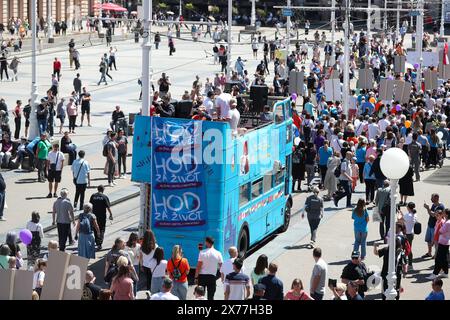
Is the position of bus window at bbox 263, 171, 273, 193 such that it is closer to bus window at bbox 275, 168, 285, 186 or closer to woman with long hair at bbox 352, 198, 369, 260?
bus window at bbox 275, 168, 285, 186

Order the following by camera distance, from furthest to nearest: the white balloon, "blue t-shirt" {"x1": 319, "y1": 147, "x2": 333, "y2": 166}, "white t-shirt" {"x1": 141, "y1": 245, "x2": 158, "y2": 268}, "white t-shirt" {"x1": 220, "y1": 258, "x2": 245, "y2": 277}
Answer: "blue t-shirt" {"x1": 319, "y1": 147, "x2": 333, "y2": 166} → "white t-shirt" {"x1": 141, "y1": 245, "x2": 158, "y2": 268} → "white t-shirt" {"x1": 220, "y1": 258, "x2": 245, "y2": 277} → the white balloon

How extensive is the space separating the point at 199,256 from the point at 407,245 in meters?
3.67

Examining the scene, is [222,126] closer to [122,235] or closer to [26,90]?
[122,235]

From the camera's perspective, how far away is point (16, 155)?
111ft

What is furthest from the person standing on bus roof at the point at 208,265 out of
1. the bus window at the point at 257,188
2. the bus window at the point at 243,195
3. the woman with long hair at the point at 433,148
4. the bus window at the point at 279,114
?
the woman with long hair at the point at 433,148

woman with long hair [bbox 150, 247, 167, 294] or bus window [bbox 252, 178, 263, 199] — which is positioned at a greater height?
bus window [bbox 252, 178, 263, 199]

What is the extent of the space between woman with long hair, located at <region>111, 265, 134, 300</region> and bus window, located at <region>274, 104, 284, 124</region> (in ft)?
29.8

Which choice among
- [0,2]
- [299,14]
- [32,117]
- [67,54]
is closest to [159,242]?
[32,117]

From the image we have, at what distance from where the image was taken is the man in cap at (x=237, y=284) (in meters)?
18.6

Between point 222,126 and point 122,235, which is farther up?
point 222,126

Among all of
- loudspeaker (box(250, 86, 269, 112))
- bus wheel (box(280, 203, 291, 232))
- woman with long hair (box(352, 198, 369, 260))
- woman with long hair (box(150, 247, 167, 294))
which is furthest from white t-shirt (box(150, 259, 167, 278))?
loudspeaker (box(250, 86, 269, 112))

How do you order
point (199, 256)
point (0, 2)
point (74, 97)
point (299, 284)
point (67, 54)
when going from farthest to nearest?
point (0, 2) → point (67, 54) → point (74, 97) → point (199, 256) → point (299, 284)

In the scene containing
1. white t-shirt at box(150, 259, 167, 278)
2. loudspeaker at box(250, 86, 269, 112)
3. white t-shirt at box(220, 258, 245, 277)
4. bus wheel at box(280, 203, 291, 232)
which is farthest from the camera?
loudspeaker at box(250, 86, 269, 112)

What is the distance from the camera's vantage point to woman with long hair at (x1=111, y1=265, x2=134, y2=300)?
58.9 feet
